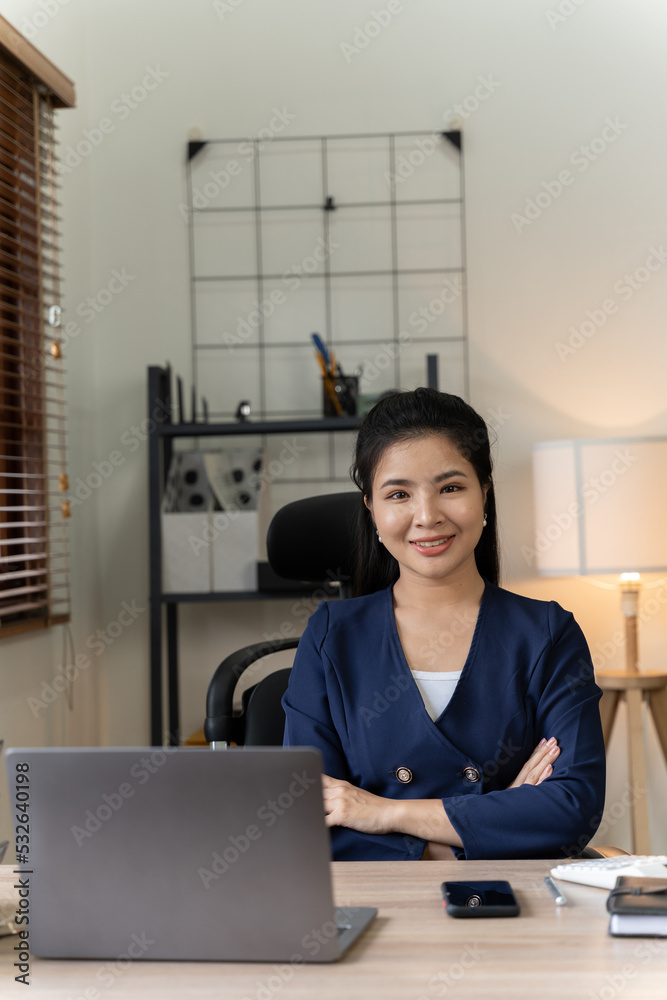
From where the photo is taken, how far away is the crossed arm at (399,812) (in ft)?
4.16

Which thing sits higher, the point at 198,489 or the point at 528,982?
the point at 198,489

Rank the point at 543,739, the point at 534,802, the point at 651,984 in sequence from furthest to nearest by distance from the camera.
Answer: the point at 543,739
the point at 534,802
the point at 651,984

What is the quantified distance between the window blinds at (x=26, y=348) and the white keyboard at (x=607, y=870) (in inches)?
58.8

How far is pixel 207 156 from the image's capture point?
285 centimetres

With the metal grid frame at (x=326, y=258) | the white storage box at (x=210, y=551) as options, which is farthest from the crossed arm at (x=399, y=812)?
the metal grid frame at (x=326, y=258)

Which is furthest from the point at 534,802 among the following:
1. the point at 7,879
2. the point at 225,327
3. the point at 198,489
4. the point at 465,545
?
the point at 225,327

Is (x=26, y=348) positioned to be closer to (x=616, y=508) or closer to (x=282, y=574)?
(x=282, y=574)

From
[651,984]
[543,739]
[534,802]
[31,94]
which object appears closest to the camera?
[651,984]

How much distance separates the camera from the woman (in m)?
1.28

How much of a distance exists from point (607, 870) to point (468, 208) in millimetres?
2188

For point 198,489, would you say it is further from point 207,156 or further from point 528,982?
point 528,982

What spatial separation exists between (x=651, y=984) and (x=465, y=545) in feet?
2.46

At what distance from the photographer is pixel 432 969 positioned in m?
0.83

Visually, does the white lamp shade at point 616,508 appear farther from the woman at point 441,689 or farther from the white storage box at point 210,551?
the woman at point 441,689
